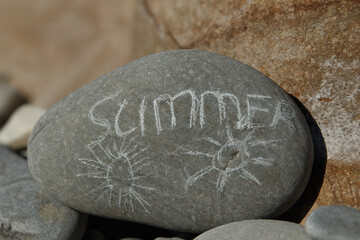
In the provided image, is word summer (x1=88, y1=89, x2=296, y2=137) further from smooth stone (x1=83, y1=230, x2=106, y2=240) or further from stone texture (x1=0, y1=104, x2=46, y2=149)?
stone texture (x1=0, y1=104, x2=46, y2=149)

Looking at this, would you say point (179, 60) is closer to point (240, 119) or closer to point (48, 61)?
point (240, 119)

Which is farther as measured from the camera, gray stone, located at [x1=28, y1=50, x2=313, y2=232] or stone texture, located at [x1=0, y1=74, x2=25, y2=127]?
stone texture, located at [x1=0, y1=74, x2=25, y2=127]

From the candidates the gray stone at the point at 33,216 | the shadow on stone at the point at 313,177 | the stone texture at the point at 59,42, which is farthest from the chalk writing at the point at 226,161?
the stone texture at the point at 59,42

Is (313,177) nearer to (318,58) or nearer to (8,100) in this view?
(318,58)

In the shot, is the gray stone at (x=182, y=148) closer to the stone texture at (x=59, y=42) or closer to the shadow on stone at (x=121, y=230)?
the shadow on stone at (x=121, y=230)

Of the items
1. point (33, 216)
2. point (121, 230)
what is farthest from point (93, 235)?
point (33, 216)

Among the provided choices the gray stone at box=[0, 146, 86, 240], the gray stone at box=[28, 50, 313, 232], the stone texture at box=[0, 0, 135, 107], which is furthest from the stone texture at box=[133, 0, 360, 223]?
the stone texture at box=[0, 0, 135, 107]
